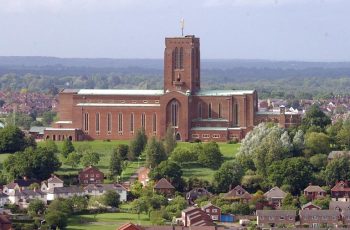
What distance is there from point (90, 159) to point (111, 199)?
31.4 ft

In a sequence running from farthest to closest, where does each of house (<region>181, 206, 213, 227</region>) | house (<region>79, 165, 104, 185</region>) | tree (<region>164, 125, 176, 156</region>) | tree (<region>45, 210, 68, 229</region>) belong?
tree (<region>164, 125, 176, 156</region>) < house (<region>79, 165, 104, 185</region>) < house (<region>181, 206, 213, 227</region>) < tree (<region>45, 210, 68, 229</region>)

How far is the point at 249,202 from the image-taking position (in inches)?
2376

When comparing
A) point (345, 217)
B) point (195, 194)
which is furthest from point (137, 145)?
point (345, 217)

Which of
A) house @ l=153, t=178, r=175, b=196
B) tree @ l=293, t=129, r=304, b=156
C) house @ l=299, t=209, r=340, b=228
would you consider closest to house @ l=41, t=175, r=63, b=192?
house @ l=153, t=178, r=175, b=196

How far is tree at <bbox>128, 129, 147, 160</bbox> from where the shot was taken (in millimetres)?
72188

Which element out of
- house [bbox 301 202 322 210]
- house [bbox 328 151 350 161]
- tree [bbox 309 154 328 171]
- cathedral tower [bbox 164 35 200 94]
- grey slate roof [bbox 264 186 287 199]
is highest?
cathedral tower [bbox 164 35 200 94]

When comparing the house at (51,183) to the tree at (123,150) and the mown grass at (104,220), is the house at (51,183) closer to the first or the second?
the mown grass at (104,220)

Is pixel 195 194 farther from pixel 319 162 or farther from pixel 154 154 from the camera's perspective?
pixel 319 162

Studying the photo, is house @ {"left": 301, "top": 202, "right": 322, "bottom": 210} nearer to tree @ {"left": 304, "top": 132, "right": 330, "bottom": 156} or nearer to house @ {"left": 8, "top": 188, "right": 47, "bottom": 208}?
tree @ {"left": 304, "top": 132, "right": 330, "bottom": 156}

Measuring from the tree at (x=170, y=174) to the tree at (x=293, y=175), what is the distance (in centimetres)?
433

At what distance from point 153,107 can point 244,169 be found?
14.8 m

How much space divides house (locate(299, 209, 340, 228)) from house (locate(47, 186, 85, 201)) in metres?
11.1

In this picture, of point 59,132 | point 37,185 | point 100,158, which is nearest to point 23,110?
point 59,132

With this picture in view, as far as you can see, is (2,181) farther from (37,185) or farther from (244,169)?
(244,169)
